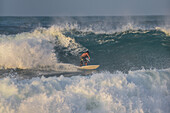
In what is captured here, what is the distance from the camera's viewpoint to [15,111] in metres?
5.66

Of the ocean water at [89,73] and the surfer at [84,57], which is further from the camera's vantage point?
the surfer at [84,57]

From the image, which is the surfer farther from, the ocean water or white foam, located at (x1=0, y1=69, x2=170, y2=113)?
white foam, located at (x1=0, y1=69, x2=170, y2=113)

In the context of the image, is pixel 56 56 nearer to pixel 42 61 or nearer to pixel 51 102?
pixel 42 61

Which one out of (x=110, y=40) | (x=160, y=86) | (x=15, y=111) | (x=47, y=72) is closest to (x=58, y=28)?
(x=110, y=40)

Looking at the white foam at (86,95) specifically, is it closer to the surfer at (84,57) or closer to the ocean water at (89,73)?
the ocean water at (89,73)

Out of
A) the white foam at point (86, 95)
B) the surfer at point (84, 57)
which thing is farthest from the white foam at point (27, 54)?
the white foam at point (86, 95)

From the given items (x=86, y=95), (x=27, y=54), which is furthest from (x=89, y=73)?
(x=27, y=54)

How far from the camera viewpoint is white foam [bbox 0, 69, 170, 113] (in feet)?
19.3

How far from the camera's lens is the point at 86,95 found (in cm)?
655

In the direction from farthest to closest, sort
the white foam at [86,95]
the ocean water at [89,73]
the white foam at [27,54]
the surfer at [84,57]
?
1. the white foam at [27,54]
2. the surfer at [84,57]
3. the ocean water at [89,73]
4. the white foam at [86,95]

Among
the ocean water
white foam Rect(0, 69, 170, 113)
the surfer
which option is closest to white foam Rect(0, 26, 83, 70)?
the ocean water

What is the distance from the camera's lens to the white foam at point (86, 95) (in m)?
5.88

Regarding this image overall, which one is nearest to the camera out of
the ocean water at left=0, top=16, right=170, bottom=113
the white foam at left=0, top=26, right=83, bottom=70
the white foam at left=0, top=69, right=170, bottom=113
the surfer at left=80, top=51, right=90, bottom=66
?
the white foam at left=0, top=69, right=170, bottom=113

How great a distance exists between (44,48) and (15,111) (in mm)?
8410
